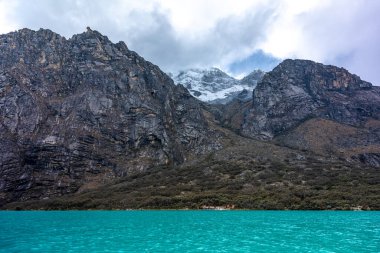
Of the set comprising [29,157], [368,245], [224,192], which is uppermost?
[29,157]

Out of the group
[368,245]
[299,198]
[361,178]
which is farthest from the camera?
[361,178]

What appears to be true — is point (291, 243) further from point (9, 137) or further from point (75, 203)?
point (9, 137)

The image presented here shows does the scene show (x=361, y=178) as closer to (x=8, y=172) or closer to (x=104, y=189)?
(x=104, y=189)

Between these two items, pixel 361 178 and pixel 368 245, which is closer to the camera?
pixel 368 245

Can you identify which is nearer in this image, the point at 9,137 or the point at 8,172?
the point at 8,172

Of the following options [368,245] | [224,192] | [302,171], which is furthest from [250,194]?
[368,245]

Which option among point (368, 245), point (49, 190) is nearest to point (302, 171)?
point (49, 190)

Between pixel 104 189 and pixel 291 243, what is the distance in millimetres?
150721

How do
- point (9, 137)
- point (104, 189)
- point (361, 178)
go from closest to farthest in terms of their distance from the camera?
point (361, 178)
point (104, 189)
point (9, 137)

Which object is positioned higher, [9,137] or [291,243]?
[9,137]

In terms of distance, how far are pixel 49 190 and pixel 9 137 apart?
1412 inches

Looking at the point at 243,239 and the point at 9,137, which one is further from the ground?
the point at 9,137

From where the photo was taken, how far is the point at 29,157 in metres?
194

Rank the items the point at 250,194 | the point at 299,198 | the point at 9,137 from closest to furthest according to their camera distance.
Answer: the point at 299,198 → the point at 250,194 → the point at 9,137
